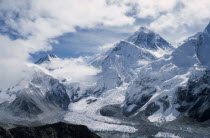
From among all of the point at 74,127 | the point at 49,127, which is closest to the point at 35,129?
the point at 49,127

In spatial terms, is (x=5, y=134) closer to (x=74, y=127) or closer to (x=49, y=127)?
(x=49, y=127)

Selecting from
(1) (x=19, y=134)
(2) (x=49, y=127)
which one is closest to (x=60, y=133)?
(2) (x=49, y=127)

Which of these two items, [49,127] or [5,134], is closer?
[5,134]

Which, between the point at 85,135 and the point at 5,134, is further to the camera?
the point at 85,135

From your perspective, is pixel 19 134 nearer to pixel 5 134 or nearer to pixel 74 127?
pixel 5 134

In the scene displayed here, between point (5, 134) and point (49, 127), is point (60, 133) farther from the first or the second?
point (5, 134)

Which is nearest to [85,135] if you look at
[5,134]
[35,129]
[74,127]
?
[74,127]
